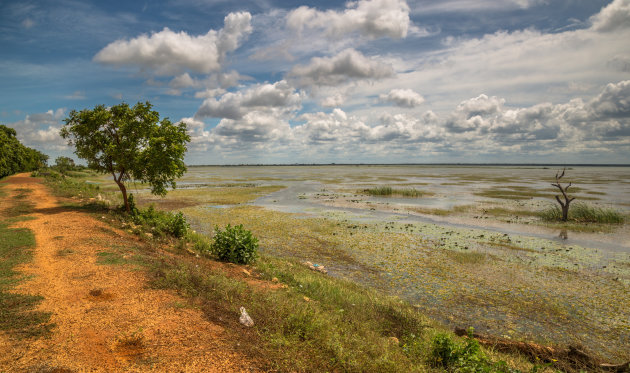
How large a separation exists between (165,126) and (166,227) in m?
6.65

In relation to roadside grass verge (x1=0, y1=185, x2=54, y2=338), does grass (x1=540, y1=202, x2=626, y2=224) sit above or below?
below

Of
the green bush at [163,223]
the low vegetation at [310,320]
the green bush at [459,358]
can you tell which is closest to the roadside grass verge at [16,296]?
the low vegetation at [310,320]

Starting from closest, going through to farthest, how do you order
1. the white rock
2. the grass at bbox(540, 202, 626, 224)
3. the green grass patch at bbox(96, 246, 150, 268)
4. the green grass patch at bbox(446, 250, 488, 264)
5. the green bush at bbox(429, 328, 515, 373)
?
the green bush at bbox(429, 328, 515, 373), the white rock, the green grass patch at bbox(96, 246, 150, 268), the green grass patch at bbox(446, 250, 488, 264), the grass at bbox(540, 202, 626, 224)

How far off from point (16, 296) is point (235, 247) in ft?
23.9

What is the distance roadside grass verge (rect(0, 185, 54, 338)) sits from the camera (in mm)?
6320

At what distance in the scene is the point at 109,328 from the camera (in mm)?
6637

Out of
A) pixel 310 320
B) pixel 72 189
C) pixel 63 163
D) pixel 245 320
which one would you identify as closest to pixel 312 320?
pixel 310 320

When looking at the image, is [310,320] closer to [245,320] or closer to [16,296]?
[245,320]

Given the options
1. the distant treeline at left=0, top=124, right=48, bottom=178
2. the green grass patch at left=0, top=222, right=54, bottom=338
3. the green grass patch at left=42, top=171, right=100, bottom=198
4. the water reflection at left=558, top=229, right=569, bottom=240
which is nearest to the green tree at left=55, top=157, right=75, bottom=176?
the distant treeline at left=0, top=124, right=48, bottom=178

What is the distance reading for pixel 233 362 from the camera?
19.4 feet

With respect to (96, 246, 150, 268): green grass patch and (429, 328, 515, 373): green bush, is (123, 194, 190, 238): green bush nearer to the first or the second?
(96, 246, 150, 268): green grass patch

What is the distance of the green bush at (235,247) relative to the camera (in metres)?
13.7

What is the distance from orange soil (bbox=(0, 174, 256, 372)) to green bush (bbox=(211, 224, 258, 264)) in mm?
4383

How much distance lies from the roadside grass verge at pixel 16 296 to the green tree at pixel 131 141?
592 cm
